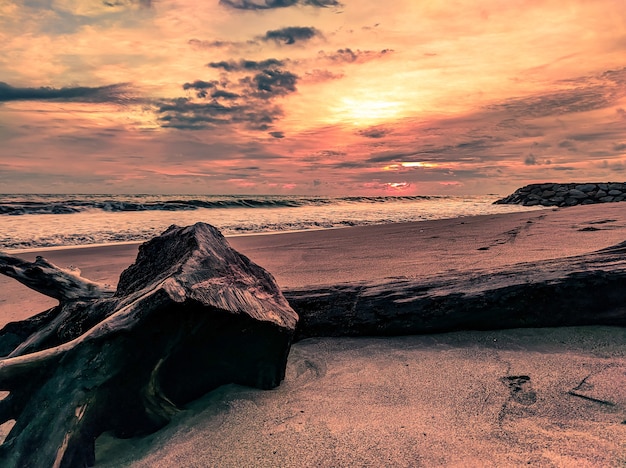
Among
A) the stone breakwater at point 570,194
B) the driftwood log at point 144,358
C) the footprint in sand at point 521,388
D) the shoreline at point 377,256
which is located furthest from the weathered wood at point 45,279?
the stone breakwater at point 570,194

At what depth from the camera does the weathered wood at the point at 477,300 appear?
2.79 meters

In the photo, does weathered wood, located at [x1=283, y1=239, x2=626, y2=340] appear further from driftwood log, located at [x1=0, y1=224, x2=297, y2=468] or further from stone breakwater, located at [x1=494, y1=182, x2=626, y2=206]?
stone breakwater, located at [x1=494, y1=182, x2=626, y2=206]

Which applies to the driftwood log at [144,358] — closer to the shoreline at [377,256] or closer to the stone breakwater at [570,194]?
the shoreline at [377,256]

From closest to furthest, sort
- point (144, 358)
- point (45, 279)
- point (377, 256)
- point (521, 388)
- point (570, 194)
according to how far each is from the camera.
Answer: point (144, 358) → point (521, 388) → point (45, 279) → point (377, 256) → point (570, 194)

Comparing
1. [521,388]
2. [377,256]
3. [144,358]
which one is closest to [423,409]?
[521,388]

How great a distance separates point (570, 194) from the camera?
27.6 meters

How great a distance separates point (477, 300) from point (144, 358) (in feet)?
6.49

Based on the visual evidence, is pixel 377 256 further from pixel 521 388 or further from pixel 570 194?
pixel 570 194

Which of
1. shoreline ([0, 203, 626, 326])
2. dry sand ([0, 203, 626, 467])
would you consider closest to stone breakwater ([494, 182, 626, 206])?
shoreline ([0, 203, 626, 326])

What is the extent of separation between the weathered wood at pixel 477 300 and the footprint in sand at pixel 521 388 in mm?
637

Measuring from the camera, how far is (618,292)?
2750mm

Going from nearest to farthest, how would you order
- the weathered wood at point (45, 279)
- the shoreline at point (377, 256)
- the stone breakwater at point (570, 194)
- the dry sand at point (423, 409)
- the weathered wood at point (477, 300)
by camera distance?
1. the dry sand at point (423, 409)
2. the weathered wood at point (477, 300)
3. the weathered wood at point (45, 279)
4. the shoreline at point (377, 256)
5. the stone breakwater at point (570, 194)

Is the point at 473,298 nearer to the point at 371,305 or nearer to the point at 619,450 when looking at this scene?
the point at 371,305

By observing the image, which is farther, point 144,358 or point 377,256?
point 377,256
